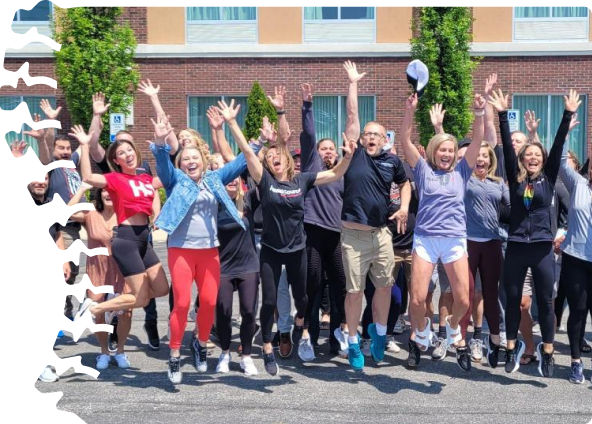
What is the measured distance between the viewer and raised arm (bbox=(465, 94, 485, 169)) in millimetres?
6410

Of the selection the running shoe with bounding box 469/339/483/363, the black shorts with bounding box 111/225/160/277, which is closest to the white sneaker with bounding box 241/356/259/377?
the black shorts with bounding box 111/225/160/277

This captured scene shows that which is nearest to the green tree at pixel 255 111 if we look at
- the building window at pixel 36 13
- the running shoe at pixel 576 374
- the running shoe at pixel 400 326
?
the running shoe at pixel 400 326

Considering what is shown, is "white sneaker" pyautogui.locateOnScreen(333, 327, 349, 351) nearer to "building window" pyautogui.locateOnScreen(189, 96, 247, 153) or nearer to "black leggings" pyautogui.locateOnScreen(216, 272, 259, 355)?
"black leggings" pyautogui.locateOnScreen(216, 272, 259, 355)

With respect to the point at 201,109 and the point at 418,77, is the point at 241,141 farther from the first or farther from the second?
the point at 201,109

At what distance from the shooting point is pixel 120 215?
643 cm

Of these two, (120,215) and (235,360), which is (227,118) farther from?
(235,360)

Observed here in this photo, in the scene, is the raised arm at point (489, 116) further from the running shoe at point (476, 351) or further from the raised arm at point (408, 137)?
the running shoe at point (476, 351)

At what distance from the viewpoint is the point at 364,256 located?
22.2 feet

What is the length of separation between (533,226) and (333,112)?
13930 millimetres

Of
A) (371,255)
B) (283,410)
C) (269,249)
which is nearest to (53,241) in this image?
(283,410)

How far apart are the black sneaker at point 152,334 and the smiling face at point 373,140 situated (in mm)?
2602

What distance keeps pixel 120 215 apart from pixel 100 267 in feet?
1.97

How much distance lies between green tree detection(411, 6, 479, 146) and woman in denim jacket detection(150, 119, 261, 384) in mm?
12850

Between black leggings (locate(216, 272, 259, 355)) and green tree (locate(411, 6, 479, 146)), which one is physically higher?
green tree (locate(411, 6, 479, 146))
